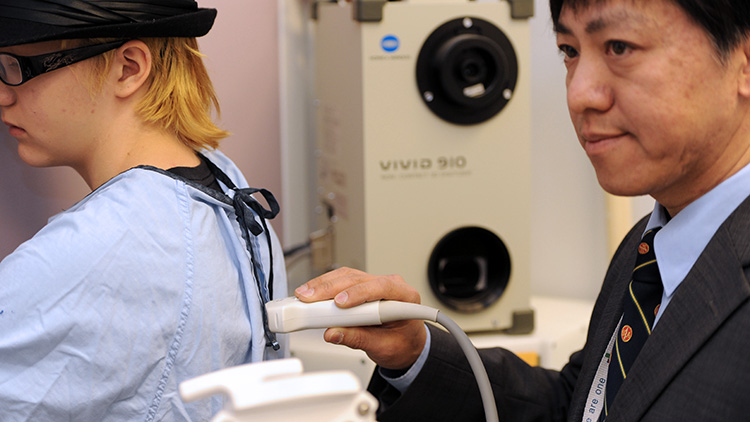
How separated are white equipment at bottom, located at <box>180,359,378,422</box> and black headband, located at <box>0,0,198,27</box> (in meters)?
0.59

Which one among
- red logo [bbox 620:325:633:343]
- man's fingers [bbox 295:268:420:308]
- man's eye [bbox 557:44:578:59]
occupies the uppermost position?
man's eye [bbox 557:44:578:59]

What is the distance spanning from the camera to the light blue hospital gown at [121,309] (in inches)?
31.9

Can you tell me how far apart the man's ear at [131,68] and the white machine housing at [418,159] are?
2.14ft

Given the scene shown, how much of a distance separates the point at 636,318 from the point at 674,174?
0.18m

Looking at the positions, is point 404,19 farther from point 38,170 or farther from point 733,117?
point 733,117

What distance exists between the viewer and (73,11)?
0.91 meters

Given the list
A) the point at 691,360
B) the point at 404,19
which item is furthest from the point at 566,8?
the point at 404,19

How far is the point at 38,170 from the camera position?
1202 millimetres

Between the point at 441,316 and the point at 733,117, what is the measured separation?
1.22ft

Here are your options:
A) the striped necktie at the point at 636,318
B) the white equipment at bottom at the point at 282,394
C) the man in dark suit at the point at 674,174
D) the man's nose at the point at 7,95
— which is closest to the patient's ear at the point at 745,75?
the man in dark suit at the point at 674,174

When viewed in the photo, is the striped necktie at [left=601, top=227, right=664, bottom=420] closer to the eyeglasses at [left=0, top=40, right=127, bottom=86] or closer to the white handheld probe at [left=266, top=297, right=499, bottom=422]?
the white handheld probe at [left=266, top=297, right=499, bottom=422]

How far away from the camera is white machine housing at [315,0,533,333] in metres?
1.62

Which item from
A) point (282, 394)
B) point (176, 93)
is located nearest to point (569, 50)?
point (176, 93)

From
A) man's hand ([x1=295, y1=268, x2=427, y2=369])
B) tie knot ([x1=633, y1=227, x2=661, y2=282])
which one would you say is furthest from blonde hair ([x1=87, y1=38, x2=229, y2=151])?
tie knot ([x1=633, y1=227, x2=661, y2=282])
